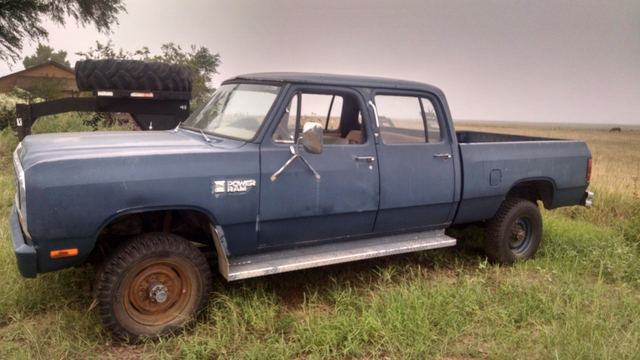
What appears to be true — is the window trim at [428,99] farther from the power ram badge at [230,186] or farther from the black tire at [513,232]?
the power ram badge at [230,186]

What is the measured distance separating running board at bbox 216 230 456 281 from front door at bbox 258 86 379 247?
12cm

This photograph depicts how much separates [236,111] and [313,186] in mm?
Answer: 1011

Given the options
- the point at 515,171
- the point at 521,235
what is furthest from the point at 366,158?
the point at 521,235

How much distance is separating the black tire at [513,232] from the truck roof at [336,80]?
1.53 metres

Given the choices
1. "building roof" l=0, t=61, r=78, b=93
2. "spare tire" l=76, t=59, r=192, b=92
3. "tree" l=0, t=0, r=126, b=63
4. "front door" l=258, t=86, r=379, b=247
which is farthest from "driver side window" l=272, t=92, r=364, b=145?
"building roof" l=0, t=61, r=78, b=93

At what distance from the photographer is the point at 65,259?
336 cm

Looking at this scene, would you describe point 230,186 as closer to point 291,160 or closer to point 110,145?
point 291,160

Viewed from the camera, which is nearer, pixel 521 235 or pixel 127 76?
pixel 521 235

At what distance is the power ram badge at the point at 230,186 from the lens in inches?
145

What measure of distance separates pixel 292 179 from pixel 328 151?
17.6 inches

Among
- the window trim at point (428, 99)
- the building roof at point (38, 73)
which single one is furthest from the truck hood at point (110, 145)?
the building roof at point (38, 73)

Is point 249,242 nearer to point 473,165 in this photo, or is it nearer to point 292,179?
point 292,179

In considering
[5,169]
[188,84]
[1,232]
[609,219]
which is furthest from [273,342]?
[5,169]

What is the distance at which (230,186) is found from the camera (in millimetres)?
3746
